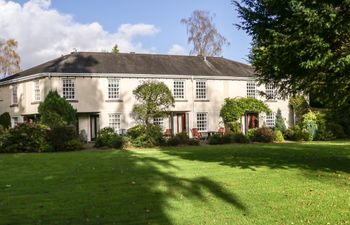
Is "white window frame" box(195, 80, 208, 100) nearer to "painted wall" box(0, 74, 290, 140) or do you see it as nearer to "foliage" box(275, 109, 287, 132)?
"painted wall" box(0, 74, 290, 140)

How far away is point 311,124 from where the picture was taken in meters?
36.9

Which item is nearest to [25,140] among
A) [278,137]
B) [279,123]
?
[278,137]

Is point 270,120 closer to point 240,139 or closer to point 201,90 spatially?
point 201,90

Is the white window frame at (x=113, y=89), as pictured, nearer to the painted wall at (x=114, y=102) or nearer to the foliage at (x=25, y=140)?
the painted wall at (x=114, y=102)

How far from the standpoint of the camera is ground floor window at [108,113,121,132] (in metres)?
37.9

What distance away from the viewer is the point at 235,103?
1590 inches

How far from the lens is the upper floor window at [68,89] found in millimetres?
36394

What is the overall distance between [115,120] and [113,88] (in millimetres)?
2498

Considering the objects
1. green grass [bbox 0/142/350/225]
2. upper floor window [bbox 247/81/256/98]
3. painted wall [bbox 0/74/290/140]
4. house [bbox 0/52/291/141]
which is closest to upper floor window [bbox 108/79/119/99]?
house [bbox 0/52/291/141]

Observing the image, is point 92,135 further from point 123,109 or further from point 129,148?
point 129,148

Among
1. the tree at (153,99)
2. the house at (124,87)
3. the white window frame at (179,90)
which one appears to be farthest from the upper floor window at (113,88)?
the white window frame at (179,90)

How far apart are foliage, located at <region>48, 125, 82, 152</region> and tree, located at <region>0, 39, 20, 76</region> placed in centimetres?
3672

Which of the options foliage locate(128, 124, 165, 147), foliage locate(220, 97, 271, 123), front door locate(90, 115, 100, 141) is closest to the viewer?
foliage locate(128, 124, 165, 147)

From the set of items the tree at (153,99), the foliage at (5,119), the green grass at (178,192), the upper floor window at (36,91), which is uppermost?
the upper floor window at (36,91)
